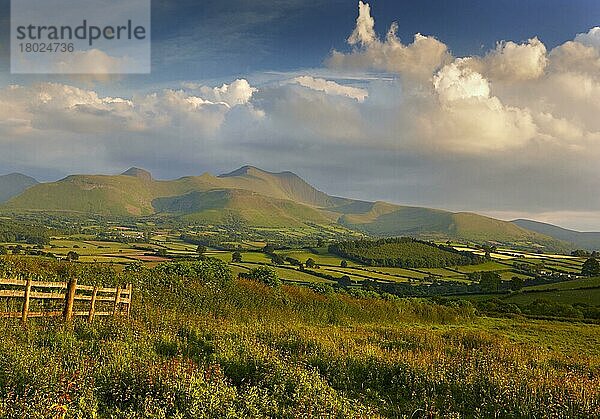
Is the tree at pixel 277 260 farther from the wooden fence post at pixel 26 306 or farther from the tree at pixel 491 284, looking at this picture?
the wooden fence post at pixel 26 306

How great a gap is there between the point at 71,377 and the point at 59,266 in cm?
1866

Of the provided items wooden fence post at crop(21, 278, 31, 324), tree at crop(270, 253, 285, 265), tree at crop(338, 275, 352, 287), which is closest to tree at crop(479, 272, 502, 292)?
tree at crop(338, 275, 352, 287)

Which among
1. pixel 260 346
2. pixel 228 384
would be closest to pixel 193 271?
pixel 260 346

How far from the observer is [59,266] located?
83.5 feet

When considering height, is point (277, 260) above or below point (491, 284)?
above

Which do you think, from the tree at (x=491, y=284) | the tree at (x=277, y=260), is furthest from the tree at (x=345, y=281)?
the tree at (x=491, y=284)

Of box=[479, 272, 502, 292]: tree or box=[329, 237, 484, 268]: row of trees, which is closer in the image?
box=[479, 272, 502, 292]: tree

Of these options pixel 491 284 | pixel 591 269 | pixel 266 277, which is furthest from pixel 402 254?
pixel 266 277

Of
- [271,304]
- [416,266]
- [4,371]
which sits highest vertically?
[4,371]

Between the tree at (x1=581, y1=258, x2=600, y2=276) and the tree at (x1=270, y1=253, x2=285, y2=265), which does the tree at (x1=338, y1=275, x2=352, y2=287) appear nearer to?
the tree at (x1=270, y1=253, x2=285, y2=265)

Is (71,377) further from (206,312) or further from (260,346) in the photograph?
(206,312)

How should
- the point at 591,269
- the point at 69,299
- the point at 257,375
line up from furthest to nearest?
the point at 591,269 → the point at 69,299 → the point at 257,375

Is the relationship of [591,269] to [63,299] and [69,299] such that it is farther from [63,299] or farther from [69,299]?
[69,299]

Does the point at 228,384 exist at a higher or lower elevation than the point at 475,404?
higher
